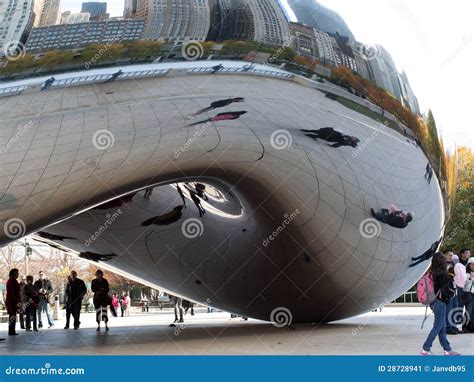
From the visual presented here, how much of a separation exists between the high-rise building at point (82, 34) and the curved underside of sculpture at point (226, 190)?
38 centimetres

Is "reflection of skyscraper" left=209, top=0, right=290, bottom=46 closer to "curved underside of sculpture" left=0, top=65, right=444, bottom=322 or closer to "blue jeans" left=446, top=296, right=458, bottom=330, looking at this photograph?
"curved underside of sculpture" left=0, top=65, right=444, bottom=322

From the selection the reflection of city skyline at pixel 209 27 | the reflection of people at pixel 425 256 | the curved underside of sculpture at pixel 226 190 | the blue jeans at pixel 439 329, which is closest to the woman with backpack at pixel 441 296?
the blue jeans at pixel 439 329

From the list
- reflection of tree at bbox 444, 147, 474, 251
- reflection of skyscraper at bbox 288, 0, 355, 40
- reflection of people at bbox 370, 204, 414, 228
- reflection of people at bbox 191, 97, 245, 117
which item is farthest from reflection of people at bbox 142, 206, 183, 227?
reflection of tree at bbox 444, 147, 474, 251

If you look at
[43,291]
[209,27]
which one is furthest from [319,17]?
[43,291]

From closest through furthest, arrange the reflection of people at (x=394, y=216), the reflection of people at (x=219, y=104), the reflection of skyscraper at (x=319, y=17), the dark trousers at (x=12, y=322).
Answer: the reflection of people at (x=219, y=104), the reflection of skyscraper at (x=319, y=17), the reflection of people at (x=394, y=216), the dark trousers at (x=12, y=322)

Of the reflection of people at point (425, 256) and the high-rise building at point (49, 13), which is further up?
the high-rise building at point (49, 13)

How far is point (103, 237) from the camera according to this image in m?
10.2

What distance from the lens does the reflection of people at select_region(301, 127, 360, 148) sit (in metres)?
7.36

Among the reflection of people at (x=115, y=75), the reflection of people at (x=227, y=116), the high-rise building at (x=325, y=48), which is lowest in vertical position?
the reflection of people at (x=227, y=116)

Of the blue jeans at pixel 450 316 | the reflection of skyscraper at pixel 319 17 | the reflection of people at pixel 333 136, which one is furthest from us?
the blue jeans at pixel 450 316

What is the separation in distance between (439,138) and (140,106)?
376 cm

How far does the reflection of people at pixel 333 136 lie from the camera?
290 inches

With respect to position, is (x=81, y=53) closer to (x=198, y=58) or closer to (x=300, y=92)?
(x=198, y=58)

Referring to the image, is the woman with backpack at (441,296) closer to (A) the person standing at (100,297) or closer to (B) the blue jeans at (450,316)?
(B) the blue jeans at (450,316)
